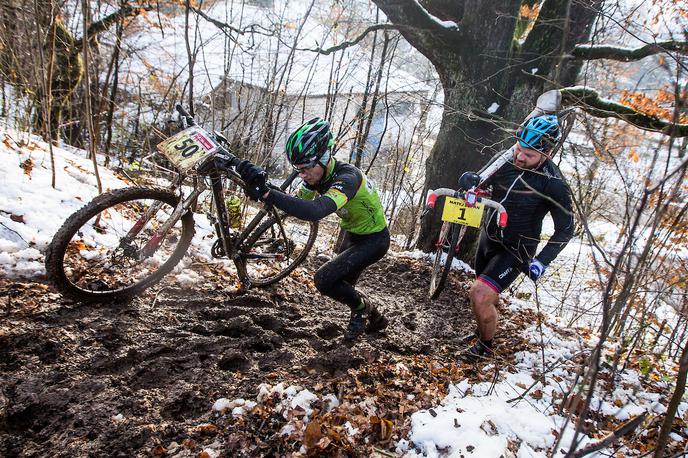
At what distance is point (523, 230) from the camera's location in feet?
12.7

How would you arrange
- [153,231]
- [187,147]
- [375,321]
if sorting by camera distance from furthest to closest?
1. [375,321]
2. [153,231]
3. [187,147]

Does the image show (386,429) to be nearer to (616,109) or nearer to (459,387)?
(459,387)

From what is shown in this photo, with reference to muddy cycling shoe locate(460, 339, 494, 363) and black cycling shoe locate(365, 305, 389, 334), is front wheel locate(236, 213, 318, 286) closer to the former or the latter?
black cycling shoe locate(365, 305, 389, 334)

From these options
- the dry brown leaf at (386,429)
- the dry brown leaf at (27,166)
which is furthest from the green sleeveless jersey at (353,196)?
the dry brown leaf at (27,166)

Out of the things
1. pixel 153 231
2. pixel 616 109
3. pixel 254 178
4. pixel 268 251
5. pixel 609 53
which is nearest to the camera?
pixel 254 178

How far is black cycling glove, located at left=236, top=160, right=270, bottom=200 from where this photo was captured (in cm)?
317

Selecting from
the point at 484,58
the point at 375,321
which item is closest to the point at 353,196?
the point at 375,321

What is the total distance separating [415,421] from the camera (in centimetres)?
279

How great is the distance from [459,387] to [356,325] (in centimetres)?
111

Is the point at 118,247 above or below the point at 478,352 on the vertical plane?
above

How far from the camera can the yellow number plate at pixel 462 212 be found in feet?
14.1

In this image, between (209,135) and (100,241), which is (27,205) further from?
(209,135)

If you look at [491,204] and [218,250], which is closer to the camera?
[491,204]

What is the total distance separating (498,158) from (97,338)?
4106 millimetres
